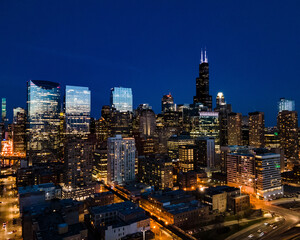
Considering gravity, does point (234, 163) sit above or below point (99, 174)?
above

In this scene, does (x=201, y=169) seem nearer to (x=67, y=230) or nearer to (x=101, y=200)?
(x=101, y=200)

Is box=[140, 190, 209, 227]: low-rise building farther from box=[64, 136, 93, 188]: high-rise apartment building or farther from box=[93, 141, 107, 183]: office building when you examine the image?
box=[93, 141, 107, 183]: office building

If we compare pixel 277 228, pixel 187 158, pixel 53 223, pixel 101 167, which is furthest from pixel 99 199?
pixel 187 158

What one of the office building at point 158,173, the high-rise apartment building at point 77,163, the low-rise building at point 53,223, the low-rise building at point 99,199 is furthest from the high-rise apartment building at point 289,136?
the low-rise building at point 53,223

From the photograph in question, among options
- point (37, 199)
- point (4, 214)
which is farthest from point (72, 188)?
point (4, 214)

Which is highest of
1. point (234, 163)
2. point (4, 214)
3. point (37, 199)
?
point (234, 163)

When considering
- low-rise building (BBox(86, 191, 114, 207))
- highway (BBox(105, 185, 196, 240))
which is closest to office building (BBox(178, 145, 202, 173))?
low-rise building (BBox(86, 191, 114, 207))

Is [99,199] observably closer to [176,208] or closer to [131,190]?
[131,190]
